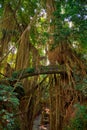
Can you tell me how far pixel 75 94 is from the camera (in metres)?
3.40

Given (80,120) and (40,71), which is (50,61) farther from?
(80,120)

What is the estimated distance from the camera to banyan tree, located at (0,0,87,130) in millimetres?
2854

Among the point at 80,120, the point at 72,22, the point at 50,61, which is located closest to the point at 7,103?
the point at 80,120

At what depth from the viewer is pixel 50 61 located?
12.8 ft

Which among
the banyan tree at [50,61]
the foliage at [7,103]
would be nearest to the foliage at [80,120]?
the banyan tree at [50,61]

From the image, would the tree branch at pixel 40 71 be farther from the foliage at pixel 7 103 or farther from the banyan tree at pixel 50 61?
the foliage at pixel 7 103

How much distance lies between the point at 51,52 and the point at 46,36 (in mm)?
710

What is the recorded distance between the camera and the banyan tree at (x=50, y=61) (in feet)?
9.36

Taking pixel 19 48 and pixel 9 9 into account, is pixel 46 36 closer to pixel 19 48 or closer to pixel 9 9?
pixel 19 48

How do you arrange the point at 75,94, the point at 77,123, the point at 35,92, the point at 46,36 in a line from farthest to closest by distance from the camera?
the point at 35,92 < the point at 75,94 < the point at 46,36 < the point at 77,123

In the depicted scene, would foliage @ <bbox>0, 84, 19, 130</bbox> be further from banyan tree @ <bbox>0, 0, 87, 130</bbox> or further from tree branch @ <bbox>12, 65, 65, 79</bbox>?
tree branch @ <bbox>12, 65, 65, 79</bbox>

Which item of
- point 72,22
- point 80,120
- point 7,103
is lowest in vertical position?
point 80,120

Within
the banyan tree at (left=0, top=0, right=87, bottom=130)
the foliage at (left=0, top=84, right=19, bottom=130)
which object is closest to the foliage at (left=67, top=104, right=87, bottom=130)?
the banyan tree at (left=0, top=0, right=87, bottom=130)

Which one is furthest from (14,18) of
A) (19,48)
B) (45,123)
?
(45,123)
